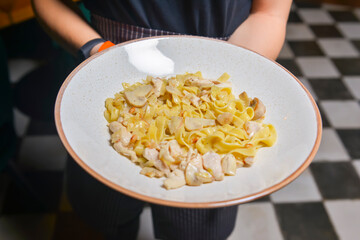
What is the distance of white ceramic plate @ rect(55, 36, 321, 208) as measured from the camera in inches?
29.4

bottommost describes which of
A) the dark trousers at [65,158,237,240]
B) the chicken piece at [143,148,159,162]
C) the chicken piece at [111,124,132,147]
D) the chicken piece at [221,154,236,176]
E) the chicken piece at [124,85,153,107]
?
the dark trousers at [65,158,237,240]

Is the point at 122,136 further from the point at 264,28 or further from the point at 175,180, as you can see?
the point at 264,28

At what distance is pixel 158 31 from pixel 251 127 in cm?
52

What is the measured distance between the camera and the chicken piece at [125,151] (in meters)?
0.86

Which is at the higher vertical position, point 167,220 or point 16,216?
point 167,220

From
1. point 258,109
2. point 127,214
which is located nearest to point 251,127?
point 258,109

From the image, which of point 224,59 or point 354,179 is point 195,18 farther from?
point 354,179

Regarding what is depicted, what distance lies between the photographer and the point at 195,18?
1.22m

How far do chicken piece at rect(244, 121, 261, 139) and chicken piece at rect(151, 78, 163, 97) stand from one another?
0.28m

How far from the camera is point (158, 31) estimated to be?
123cm

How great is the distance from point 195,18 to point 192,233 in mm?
817

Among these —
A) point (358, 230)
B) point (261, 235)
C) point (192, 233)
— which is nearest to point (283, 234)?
point (261, 235)

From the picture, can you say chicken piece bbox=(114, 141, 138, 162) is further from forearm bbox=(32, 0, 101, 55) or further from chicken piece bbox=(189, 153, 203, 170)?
forearm bbox=(32, 0, 101, 55)

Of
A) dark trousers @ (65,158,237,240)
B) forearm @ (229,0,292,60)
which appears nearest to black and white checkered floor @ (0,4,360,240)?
dark trousers @ (65,158,237,240)
